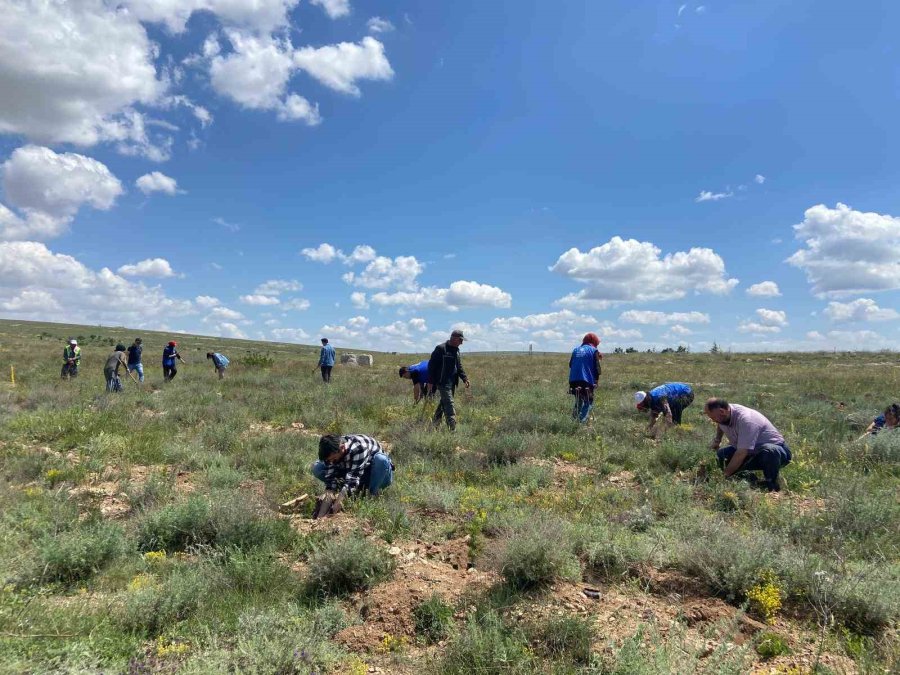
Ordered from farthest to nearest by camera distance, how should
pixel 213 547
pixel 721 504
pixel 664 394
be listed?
pixel 664 394 → pixel 721 504 → pixel 213 547

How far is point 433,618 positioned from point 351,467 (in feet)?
7.13

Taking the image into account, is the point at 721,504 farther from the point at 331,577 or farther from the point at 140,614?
the point at 140,614

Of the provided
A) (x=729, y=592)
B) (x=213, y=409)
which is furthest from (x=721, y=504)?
(x=213, y=409)

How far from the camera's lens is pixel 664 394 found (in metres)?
8.39

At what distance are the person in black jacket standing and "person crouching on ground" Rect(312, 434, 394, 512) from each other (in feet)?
10.3

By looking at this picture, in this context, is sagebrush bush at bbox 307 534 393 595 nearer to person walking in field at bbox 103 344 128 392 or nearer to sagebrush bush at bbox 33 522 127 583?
sagebrush bush at bbox 33 522 127 583

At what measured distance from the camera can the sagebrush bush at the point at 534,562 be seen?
141 inches

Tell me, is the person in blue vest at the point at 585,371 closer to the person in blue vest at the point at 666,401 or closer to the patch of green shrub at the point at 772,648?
the person in blue vest at the point at 666,401

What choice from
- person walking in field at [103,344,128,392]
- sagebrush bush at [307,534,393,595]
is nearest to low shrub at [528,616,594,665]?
sagebrush bush at [307,534,393,595]

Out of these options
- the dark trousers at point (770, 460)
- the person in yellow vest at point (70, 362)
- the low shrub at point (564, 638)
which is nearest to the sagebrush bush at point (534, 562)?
the low shrub at point (564, 638)

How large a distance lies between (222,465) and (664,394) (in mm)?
6918

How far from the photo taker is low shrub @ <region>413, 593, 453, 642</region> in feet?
10.5

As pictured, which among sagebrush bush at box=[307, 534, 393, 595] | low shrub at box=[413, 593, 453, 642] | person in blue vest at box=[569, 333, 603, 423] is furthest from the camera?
person in blue vest at box=[569, 333, 603, 423]

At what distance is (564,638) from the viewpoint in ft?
9.59
